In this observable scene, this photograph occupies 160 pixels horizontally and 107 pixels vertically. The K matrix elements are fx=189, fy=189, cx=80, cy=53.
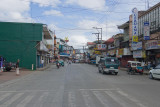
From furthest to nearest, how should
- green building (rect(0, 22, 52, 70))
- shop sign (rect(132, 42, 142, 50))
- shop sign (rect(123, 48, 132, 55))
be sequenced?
shop sign (rect(123, 48, 132, 55)) → green building (rect(0, 22, 52, 70)) → shop sign (rect(132, 42, 142, 50))

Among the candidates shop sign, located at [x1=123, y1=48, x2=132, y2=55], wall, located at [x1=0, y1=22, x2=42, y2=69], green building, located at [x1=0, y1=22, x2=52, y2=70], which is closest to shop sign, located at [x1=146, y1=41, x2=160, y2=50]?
shop sign, located at [x1=123, y1=48, x2=132, y2=55]

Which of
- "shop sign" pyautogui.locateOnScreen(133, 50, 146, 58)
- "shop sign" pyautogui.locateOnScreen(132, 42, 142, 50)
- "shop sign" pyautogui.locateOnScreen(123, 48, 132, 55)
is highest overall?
"shop sign" pyautogui.locateOnScreen(132, 42, 142, 50)

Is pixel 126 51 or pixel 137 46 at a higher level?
pixel 137 46

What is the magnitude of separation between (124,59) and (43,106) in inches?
1528

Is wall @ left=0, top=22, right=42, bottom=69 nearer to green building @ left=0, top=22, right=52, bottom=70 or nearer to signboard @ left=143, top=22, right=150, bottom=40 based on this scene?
green building @ left=0, top=22, right=52, bottom=70

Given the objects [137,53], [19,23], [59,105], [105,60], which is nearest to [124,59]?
[137,53]

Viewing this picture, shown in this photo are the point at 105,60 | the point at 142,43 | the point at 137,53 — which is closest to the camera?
the point at 105,60

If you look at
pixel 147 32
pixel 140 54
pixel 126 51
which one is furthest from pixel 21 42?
pixel 126 51

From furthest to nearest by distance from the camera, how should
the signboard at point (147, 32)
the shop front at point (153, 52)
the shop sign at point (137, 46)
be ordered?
1. the shop sign at point (137, 46)
2. the shop front at point (153, 52)
3. the signboard at point (147, 32)

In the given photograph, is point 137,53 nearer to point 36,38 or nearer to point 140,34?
point 140,34

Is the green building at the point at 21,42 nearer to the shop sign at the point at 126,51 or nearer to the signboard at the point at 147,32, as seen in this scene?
the signboard at the point at 147,32

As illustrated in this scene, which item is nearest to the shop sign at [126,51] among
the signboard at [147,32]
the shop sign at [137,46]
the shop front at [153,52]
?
the shop sign at [137,46]

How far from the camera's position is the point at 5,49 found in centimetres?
3186

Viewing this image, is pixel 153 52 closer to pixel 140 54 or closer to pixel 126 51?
pixel 140 54
